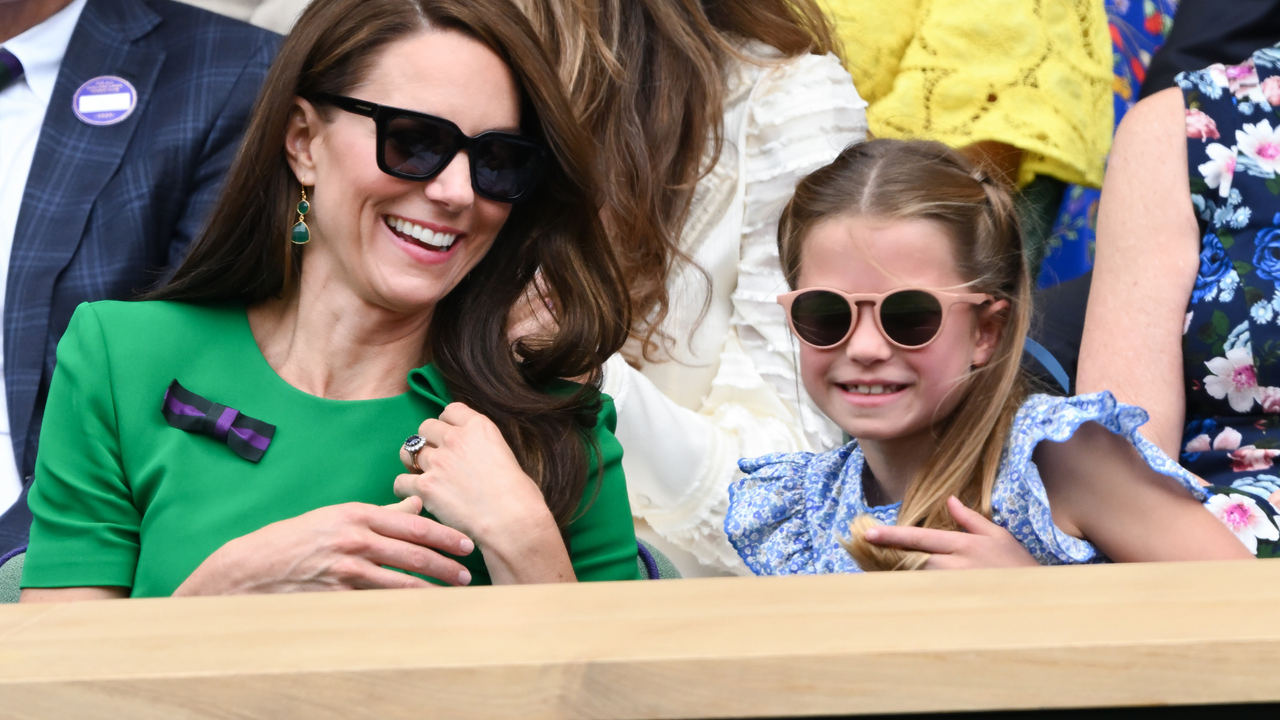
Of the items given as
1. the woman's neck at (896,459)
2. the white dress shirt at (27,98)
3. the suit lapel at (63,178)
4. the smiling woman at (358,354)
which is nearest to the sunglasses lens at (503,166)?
the smiling woman at (358,354)

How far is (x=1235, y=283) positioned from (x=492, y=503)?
1098 millimetres

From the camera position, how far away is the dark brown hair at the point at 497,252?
1292 millimetres

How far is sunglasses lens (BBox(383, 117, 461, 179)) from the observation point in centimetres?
122

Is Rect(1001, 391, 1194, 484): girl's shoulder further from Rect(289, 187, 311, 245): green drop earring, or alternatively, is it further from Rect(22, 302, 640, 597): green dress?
Rect(289, 187, 311, 245): green drop earring

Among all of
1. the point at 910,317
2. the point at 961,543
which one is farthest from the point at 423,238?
the point at 961,543

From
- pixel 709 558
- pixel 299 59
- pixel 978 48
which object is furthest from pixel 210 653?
pixel 978 48

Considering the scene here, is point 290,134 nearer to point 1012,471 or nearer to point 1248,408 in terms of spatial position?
point 1012,471

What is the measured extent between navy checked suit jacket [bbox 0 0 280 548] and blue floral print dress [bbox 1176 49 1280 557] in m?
1.44

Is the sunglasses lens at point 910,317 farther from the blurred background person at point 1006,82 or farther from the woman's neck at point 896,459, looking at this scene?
the blurred background person at point 1006,82

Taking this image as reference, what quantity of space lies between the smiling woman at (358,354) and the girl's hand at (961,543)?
335 millimetres

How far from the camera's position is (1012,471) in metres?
1.25

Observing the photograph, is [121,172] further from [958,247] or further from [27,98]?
[958,247]

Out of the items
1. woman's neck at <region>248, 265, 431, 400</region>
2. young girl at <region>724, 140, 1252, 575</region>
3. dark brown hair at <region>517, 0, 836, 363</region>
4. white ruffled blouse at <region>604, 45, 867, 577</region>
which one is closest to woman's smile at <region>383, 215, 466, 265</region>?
woman's neck at <region>248, 265, 431, 400</region>

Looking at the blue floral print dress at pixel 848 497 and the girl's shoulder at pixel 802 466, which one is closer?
the blue floral print dress at pixel 848 497
